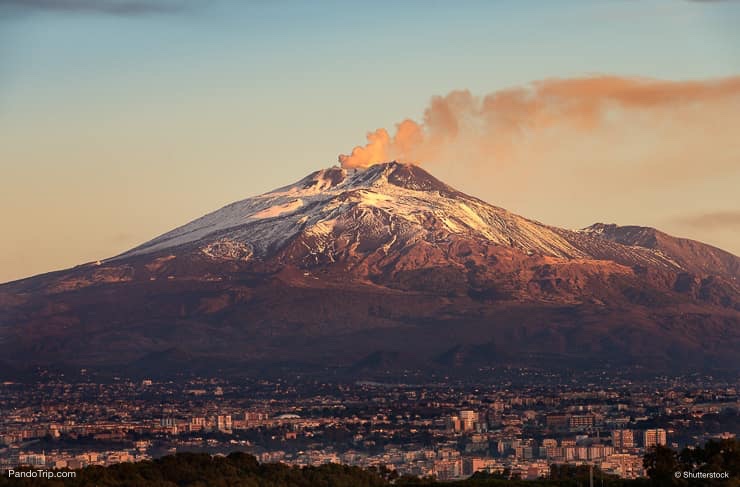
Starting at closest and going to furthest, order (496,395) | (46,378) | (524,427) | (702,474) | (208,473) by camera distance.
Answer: (702,474) → (208,473) → (524,427) → (496,395) → (46,378)

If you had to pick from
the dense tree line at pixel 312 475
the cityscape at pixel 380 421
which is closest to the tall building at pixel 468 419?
the cityscape at pixel 380 421

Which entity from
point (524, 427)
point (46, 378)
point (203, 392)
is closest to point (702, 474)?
point (524, 427)

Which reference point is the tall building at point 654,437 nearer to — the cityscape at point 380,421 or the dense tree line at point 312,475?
the cityscape at point 380,421

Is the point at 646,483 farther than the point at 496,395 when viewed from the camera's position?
No

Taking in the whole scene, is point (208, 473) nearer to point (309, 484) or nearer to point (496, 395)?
point (309, 484)

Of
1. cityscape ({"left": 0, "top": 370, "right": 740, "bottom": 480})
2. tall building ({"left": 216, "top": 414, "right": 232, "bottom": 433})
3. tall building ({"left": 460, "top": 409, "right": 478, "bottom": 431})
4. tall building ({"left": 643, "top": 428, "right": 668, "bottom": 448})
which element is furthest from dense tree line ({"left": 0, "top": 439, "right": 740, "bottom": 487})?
tall building ({"left": 216, "top": 414, "right": 232, "bottom": 433})

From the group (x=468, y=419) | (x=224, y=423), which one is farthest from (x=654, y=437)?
(x=224, y=423)
